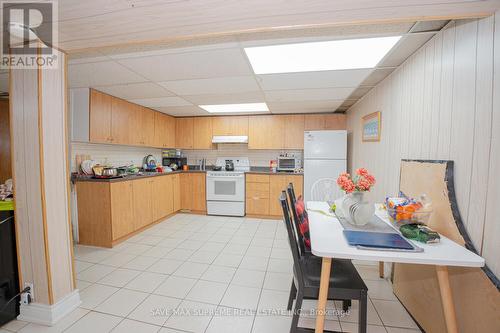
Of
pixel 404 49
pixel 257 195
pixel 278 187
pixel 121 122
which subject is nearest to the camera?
pixel 404 49

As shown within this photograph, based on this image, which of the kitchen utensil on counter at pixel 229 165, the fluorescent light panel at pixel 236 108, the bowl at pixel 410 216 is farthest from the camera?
the kitchen utensil on counter at pixel 229 165

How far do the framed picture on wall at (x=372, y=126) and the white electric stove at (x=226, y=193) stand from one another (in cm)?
234

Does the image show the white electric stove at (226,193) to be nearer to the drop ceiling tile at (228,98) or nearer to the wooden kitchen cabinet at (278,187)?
the wooden kitchen cabinet at (278,187)

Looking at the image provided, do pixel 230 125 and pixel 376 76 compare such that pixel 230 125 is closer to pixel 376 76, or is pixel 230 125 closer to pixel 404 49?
pixel 376 76

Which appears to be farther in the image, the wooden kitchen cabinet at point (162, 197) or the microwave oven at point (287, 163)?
the microwave oven at point (287, 163)

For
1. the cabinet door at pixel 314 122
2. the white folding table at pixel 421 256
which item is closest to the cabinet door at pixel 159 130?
the cabinet door at pixel 314 122

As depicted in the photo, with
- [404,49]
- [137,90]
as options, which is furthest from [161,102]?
[404,49]

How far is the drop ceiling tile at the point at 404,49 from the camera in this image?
1.58 meters

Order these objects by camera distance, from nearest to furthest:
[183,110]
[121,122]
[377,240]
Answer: [377,240]
[121,122]
[183,110]

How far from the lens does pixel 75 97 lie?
2854 millimetres

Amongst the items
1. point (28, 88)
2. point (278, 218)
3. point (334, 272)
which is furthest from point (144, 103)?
point (334, 272)

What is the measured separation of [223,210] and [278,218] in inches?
45.9

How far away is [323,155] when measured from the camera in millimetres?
3824

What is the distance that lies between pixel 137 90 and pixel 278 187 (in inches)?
115
